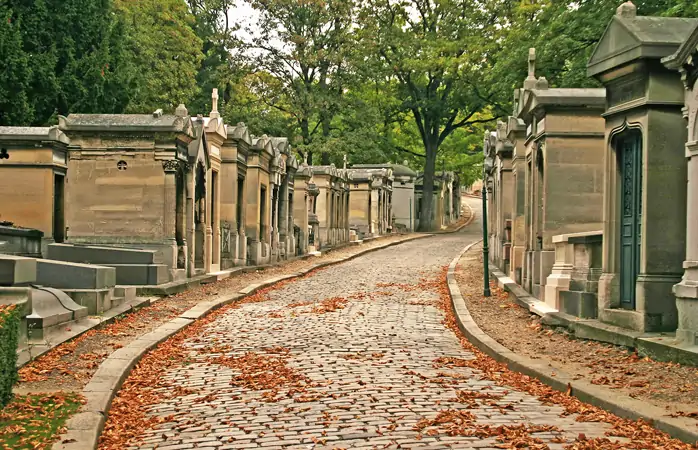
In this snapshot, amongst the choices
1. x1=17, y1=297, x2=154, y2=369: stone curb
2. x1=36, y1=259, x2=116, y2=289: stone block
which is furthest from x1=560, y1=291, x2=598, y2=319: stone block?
x1=36, y1=259, x2=116, y2=289: stone block

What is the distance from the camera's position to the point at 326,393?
7.43 meters

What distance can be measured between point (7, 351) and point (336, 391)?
280 centimetres

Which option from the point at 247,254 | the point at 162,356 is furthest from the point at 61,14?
the point at 162,356

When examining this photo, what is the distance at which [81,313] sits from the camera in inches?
445

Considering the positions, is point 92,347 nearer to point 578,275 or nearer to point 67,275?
point 67,275

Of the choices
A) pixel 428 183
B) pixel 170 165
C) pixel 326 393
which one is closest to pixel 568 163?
pixel 170 165

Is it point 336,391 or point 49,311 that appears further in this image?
point 49,311

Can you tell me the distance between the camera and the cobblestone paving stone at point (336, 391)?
5.95m

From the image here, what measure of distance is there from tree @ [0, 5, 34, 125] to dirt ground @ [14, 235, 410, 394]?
1431 cm

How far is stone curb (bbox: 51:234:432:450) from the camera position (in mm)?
5669

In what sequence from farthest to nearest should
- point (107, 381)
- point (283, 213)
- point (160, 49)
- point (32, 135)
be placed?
point (160, 49) → point (283, 213) → point (32, 135) → point (107, 381)

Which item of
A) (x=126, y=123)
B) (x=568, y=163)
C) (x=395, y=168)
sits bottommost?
(x=568, y=163)

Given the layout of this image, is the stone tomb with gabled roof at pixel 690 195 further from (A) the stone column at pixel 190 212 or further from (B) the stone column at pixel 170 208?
(A) the stone column at pixel 190 212

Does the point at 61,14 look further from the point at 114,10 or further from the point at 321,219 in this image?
the point at 321,219
